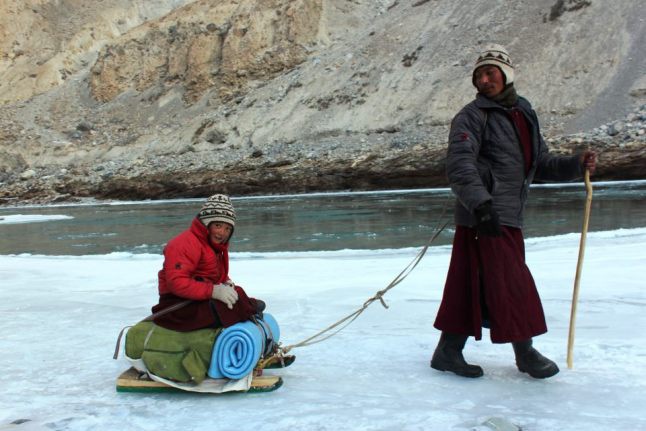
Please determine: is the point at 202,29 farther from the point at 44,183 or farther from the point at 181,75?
the point at 44,183

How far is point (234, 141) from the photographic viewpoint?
34.6 meters

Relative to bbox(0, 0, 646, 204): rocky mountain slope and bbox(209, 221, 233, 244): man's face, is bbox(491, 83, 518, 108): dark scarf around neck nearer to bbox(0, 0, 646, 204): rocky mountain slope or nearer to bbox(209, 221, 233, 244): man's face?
bbox(209, 221, 233, 244): man's face

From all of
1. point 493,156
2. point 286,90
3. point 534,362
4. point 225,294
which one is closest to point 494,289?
point 534,362

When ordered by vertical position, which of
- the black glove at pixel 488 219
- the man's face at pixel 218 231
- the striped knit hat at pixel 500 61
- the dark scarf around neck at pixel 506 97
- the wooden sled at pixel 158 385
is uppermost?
the striped knit hat at pixel 500 61

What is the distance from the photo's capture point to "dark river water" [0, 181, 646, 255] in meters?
11.4

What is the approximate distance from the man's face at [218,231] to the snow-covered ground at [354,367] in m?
0.79

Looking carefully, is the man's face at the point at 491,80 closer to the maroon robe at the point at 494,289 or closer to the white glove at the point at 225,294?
the maroon robe at the point at 494,289

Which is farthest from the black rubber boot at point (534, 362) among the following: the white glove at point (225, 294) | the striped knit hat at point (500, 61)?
the white glove at point (225, 294)

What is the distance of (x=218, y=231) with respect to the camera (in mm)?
3180

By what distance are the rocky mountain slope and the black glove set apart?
21.1 m

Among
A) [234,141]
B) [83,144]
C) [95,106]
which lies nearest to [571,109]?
[234,141]

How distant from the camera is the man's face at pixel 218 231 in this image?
10.4 ft

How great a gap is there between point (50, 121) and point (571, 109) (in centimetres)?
3389

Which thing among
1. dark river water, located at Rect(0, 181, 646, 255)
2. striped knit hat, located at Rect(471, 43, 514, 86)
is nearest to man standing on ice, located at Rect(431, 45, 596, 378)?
striped knit hat, located at Rect(471, 43, 514, 86)
